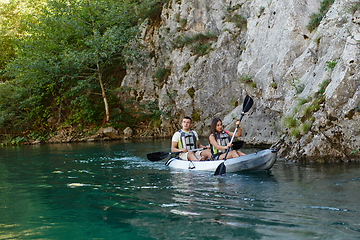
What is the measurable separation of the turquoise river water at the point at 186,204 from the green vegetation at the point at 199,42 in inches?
455

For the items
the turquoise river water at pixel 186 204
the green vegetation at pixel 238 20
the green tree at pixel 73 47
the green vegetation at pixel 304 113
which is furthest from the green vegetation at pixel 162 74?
the turquoise river water at pixel 186 204

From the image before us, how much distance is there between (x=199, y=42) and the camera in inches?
715

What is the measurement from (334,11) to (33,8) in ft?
68.5

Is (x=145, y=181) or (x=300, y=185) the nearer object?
(x=300, y=185)

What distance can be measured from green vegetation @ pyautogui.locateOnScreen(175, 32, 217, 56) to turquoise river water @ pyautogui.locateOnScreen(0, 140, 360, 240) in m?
11.6

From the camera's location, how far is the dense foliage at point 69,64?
1883 centimetres

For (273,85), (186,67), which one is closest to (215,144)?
(273,85)

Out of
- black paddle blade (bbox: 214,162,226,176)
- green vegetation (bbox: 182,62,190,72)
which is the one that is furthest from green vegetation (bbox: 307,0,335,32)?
green vegetation (bbox: 182,62,190,72)

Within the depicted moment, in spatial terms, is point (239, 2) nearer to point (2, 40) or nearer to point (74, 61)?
point (74, 61)

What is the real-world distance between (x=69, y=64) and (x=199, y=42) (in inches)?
318

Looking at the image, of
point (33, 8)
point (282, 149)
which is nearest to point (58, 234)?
point (282, 149)

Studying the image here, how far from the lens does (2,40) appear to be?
23.8m

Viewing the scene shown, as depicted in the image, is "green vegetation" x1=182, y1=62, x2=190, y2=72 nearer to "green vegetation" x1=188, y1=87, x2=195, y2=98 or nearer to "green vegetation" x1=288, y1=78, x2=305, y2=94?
"green vegetation" x1=188, y1=87, x2=195, y2=98

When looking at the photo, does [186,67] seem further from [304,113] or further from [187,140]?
[304,113]
